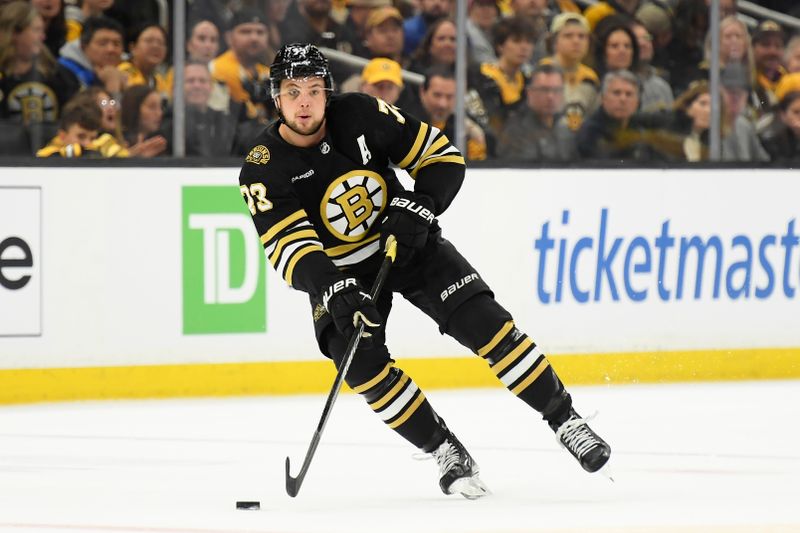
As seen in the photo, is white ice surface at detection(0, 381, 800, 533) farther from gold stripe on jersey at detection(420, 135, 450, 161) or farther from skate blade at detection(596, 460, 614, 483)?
gold stripe on jersey at detection(420, 135, 450, 161)

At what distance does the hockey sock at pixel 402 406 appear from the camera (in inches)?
160

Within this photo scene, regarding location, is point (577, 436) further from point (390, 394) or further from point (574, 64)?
point (574, 64)

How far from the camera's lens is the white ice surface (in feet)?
12.3

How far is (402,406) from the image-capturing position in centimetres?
407

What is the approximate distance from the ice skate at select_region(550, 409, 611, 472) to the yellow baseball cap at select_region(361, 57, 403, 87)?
2784mm

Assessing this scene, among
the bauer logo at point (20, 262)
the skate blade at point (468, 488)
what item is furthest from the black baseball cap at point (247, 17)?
the skate blade at point (468, 488)

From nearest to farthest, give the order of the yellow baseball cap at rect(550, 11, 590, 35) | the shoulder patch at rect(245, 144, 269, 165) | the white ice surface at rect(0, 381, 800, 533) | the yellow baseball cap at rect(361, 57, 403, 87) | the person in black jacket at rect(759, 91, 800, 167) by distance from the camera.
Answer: the white ice surface at rect(0, 381, 800, 533)
the shoulder patch at rect(245, 144, 269, 165)
the yellow baseball cap at rect(361, 57, 403, 87)
the yellow baseball cap at rect(550, 11, 590, 35)
the person in black jacket at rect(759, 91, 800, 167)

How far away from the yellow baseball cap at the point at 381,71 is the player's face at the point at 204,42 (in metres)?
0.64

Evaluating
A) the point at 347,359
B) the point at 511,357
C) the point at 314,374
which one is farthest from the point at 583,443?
the point at 314,374

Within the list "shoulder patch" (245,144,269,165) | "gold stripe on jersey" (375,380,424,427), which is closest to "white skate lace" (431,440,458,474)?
"gold stripe on jersey" (375,380,424,427)

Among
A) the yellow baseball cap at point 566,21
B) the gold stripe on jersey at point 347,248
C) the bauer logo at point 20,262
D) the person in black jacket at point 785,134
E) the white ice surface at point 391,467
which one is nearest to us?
the white ice surface at point 391,467

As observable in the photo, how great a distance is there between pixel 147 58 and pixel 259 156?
2303 millimetres

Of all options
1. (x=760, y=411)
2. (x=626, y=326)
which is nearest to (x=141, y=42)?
(x=626, y=326)

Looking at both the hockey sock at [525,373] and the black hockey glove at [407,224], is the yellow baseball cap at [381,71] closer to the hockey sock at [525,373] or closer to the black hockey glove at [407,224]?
the black hockey glove at [407,224]
